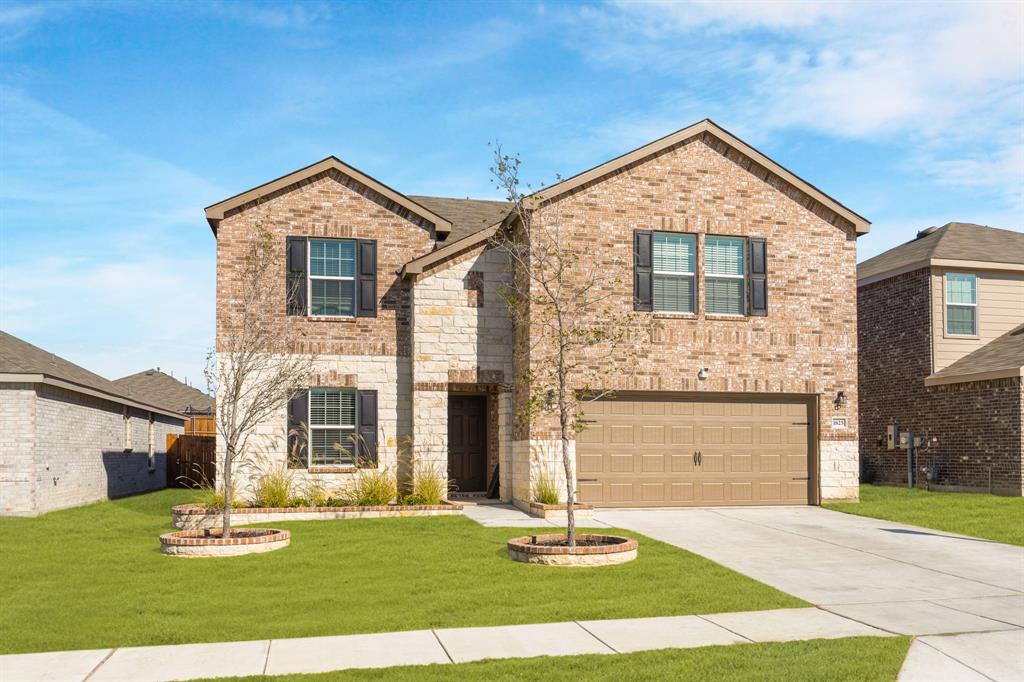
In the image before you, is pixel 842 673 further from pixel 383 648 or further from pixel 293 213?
pixel 293 213

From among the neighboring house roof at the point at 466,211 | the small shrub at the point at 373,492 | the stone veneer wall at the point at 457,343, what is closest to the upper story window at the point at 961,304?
the neighboring house roof at the point at 466,211

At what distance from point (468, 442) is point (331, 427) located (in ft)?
11.8

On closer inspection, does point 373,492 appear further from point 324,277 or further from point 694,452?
point 694,452

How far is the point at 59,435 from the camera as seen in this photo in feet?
71.1

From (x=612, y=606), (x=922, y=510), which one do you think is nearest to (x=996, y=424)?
(x=922, y=510)

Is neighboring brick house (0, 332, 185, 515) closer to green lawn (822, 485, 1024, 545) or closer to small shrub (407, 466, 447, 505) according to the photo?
small shrub (407, 466, 447, 505)

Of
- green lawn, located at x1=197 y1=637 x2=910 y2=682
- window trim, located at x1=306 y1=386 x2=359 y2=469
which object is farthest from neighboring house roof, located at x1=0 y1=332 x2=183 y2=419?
green lawn, located at x1=197 y1=637 x2=910 y2=682

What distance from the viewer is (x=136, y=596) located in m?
11.1

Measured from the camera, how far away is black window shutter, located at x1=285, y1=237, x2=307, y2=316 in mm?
19297

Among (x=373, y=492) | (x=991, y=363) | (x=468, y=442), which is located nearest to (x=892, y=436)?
(x=991, y=363)

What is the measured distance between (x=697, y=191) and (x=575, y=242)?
2924 mm

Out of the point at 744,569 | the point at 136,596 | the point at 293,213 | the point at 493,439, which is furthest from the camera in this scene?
the point at 493,439

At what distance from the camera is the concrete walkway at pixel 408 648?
8055mm

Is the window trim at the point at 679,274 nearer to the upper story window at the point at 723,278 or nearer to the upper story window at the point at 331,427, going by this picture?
the upper story window at the point at 723,278
